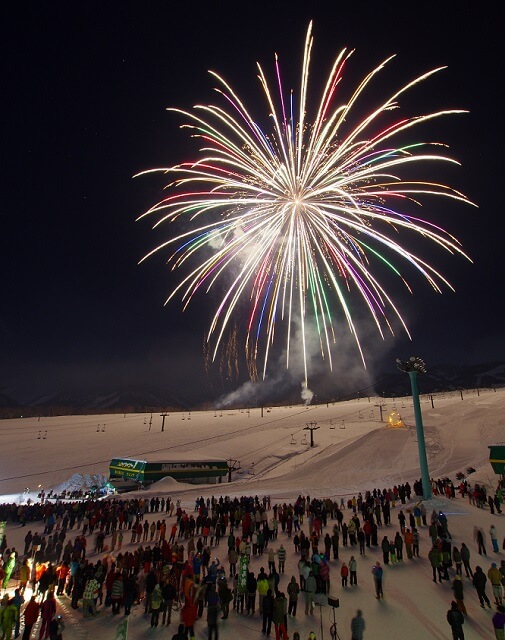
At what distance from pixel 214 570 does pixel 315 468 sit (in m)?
31.5

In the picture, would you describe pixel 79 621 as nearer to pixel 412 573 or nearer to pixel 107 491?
pixel 412 573

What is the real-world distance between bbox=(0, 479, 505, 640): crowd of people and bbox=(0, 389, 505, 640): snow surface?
39cm

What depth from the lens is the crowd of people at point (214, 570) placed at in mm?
10602

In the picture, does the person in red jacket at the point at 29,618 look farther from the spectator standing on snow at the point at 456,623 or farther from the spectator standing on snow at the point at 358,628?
the spectator standing on snow at the point at 456,623

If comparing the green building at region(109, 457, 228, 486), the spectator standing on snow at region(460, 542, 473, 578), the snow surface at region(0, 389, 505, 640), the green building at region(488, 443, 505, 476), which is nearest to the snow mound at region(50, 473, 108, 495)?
the snow surface at region(0, 389, 505, 640)

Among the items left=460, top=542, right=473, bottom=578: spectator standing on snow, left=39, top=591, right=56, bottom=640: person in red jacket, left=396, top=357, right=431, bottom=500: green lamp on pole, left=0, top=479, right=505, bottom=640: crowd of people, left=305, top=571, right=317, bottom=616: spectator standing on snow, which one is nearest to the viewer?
left=39, top=591, right=56, bottom=640: person in red jacket

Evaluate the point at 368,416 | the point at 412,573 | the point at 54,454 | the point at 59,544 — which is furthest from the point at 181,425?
the point at 412,573

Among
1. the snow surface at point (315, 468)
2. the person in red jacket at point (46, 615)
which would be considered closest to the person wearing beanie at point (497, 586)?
the snow surface at point (315, 468)

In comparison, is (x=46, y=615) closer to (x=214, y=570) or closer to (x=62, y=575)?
(x=62, y=575)

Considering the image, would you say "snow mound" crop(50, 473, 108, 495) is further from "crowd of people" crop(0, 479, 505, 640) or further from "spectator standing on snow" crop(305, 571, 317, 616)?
"spectator standing on snow" crop(305, 571, 317, 616)

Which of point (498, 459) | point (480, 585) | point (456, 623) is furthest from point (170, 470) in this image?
point (456, 623)

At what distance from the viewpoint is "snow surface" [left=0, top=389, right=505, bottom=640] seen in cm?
1113

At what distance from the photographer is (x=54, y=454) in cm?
5062

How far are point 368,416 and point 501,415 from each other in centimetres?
2417
